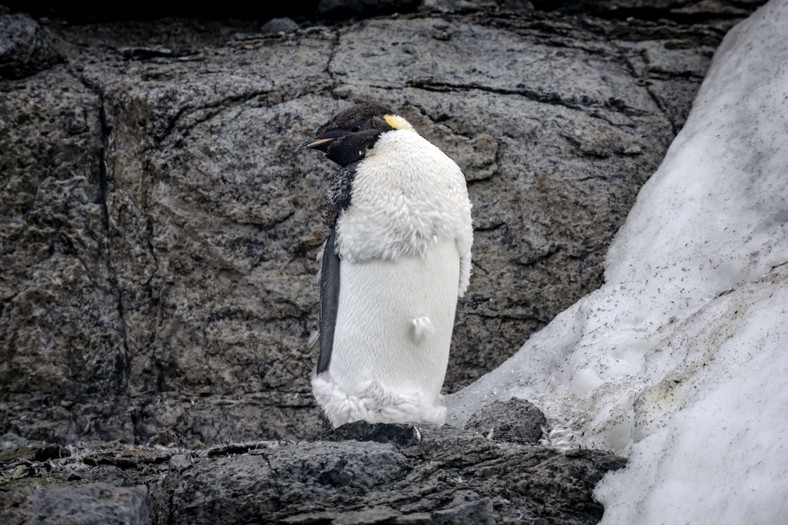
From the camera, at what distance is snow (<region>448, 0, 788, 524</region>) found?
271cm

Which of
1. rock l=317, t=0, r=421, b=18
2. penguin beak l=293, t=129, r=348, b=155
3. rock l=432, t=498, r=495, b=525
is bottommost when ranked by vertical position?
rock l=432, t=498, r=495, b=525

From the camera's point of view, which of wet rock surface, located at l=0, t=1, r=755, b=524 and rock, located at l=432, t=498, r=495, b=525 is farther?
wet rock surface, located at l=0, t=1, r=755, b=524

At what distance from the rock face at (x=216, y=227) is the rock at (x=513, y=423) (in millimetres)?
1145

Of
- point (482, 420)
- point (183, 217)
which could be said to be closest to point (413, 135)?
point (482, 420)

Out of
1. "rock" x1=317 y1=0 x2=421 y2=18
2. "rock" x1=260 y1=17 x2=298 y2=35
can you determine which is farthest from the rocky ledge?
"rock" x1=317 y1=0 x2=421 y2=18

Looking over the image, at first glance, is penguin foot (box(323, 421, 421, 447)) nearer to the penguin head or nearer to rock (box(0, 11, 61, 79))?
the penguin head

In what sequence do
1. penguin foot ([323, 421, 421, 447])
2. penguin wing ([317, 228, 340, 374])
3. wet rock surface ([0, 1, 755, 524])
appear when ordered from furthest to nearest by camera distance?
wet rock surface ([0, 1, 755, 524]), penguin wing ([317, 228, 340, 374]), penguin foot ([323, 421, 421, 447])

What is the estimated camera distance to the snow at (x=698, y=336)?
271 cm

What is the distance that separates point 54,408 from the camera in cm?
466

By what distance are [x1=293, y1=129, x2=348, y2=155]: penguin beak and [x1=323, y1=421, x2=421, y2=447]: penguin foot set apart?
1.10 metres

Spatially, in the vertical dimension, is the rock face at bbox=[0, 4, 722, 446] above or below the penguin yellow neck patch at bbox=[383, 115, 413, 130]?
below

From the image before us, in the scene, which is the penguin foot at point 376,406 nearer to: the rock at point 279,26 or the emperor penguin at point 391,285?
the emperor penguin at point 391,285

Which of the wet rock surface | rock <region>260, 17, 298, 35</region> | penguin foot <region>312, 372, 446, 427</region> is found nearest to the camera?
penguin foot <region>312, 372, 446, 427</region>

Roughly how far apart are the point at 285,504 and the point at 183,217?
2222 millimetres
